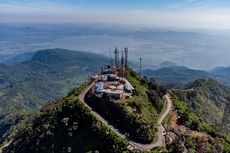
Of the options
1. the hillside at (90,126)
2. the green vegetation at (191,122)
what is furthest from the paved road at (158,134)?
the green vegetation at (191,122)

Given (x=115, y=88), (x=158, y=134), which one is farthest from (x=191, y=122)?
(x=115, y=88)

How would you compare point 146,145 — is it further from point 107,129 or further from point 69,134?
point 69,134

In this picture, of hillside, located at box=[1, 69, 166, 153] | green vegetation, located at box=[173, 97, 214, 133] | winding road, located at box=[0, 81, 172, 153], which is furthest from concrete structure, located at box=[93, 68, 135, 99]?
green vegetation, located at box=[173, 97, 214, 133]

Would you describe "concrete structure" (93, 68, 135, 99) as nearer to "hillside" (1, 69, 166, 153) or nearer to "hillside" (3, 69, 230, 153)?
"hillside" (3, 69, 230, 153)

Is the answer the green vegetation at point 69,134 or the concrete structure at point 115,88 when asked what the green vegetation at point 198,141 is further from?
the concrete structure at point 115,88

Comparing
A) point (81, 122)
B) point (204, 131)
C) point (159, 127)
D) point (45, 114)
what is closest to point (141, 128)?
point (159, 127)
